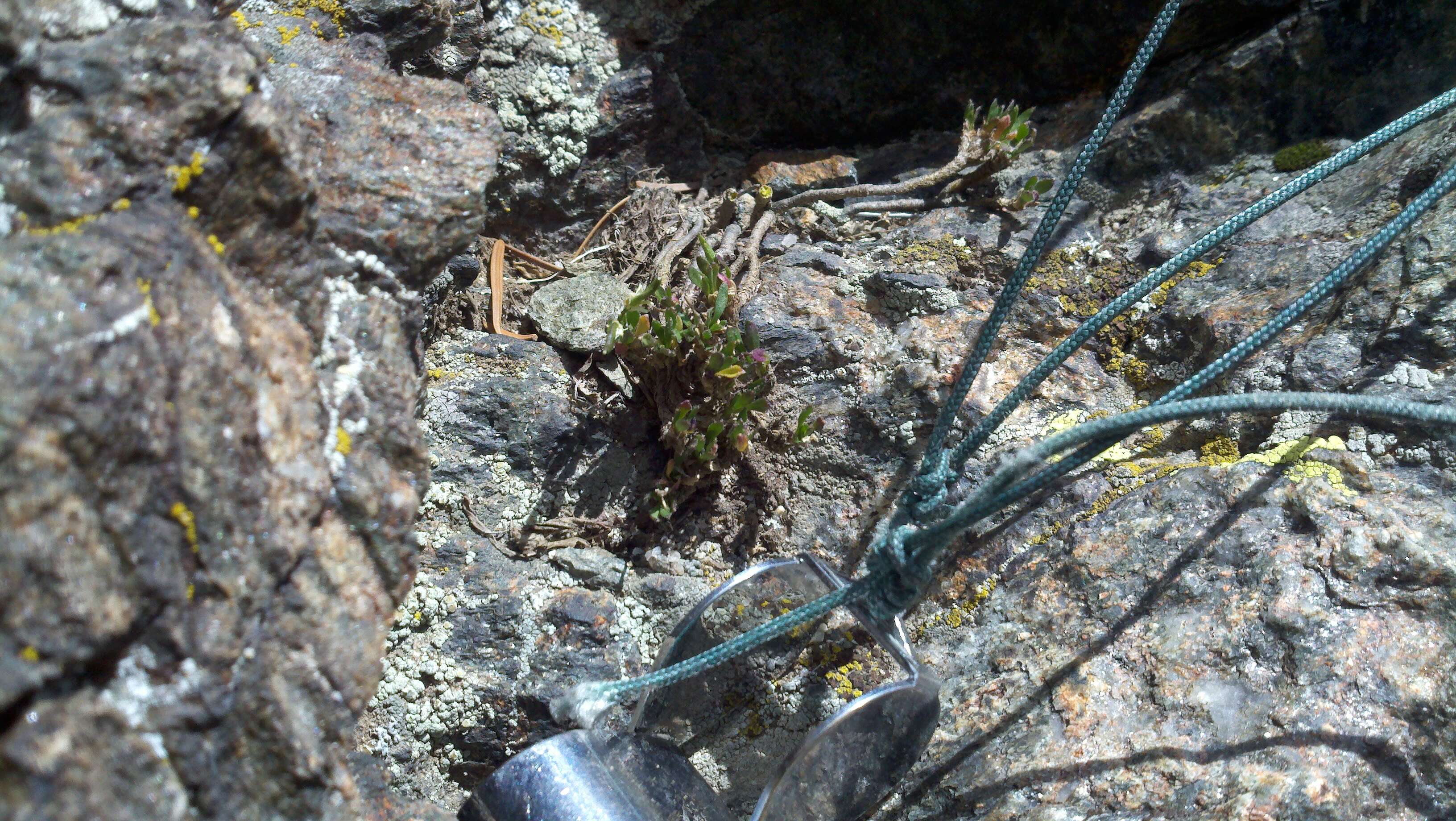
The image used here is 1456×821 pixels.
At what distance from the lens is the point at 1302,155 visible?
2.44 m

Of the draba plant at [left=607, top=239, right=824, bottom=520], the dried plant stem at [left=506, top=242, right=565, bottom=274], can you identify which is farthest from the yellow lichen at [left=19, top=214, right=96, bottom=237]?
the dried plant stem at [left=506, top=242, right=565, bottom=274]

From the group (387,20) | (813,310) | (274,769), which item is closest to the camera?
(274,769)

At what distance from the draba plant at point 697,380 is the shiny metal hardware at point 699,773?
42 centimetres

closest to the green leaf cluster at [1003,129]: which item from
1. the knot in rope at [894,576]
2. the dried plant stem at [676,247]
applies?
the dried plant stem at [676,247]

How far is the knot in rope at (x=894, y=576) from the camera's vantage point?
1630 mm

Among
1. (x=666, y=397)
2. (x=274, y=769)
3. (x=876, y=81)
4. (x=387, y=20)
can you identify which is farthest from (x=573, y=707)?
(x=876, y=81)

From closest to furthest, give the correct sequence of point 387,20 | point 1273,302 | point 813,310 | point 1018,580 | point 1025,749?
point 1025,749
point 1018,580
point 1273,302
point 387,20
point 813,310

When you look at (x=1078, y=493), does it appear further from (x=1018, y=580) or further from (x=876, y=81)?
(x=876, y=81)

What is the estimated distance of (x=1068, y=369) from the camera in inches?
90.0

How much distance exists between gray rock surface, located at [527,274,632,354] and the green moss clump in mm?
1848

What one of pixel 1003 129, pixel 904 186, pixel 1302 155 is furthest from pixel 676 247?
pixel 1302 155

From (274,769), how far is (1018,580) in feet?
4.75

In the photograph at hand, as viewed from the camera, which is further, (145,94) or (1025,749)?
(1025,749)

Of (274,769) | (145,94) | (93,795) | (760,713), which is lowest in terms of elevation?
(760,713)
